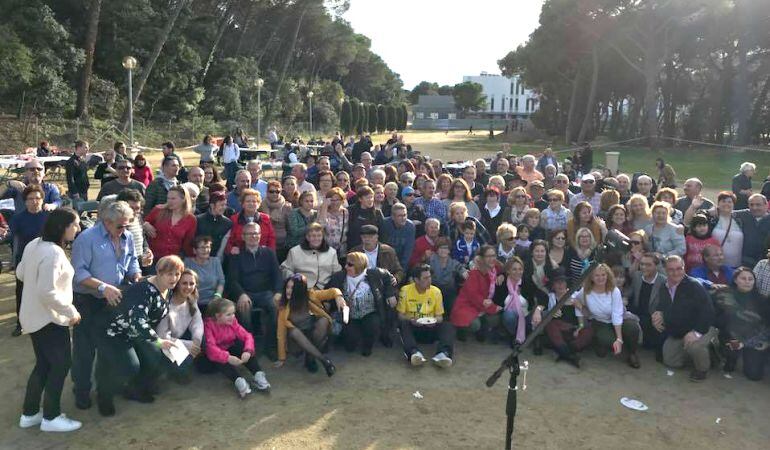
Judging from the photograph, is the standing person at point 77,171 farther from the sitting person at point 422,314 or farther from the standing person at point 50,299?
the sitting person at point 422,314

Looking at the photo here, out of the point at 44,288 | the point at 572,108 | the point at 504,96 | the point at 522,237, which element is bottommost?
the point at 522,237

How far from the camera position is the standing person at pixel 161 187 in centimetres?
686

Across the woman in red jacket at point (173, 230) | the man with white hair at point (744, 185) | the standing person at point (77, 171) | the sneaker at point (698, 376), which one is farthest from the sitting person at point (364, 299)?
the man with white hair at point (744, 185)

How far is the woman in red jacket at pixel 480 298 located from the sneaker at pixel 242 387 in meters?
2.17

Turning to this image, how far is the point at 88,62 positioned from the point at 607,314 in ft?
84.3

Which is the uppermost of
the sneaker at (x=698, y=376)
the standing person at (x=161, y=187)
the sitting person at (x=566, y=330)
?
the standing person at (x=161, y=187)

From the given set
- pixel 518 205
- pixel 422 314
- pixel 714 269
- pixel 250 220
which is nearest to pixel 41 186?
pixel 250 220

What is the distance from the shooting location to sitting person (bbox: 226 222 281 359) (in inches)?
216

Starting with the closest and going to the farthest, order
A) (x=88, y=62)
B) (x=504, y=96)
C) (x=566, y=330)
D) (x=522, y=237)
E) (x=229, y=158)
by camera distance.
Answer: (x=566, y=330) < (x=522, y=237) < (x=229, y=158) < (x=88, y=62) < (x=504, y=96)

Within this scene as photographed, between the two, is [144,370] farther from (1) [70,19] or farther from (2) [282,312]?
(1) [70,19]

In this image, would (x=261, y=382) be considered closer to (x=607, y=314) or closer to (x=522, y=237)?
(x=607, y=314)

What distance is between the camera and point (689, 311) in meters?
5.43

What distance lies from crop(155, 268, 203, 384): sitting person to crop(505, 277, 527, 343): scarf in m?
3.01

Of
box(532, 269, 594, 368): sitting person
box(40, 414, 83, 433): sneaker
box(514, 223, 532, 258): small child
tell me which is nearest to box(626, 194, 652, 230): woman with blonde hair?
box(514, 223, 532, 258): small child
